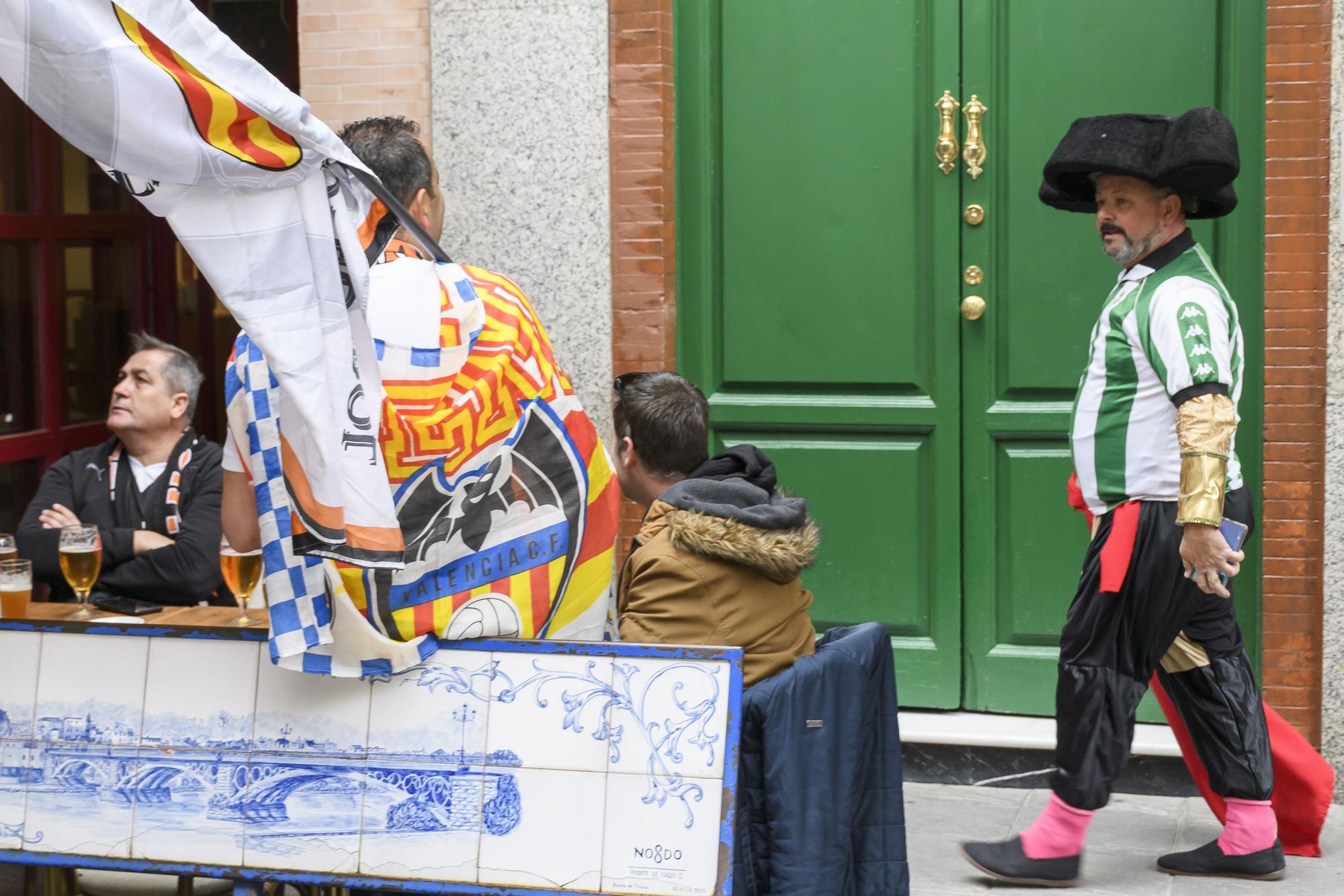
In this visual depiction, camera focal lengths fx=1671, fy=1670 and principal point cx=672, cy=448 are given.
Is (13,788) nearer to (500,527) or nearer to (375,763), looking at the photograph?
(375,763)

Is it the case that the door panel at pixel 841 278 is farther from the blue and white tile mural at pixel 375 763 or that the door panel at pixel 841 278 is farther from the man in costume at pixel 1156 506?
the blue and white tile mural at pixel 375 763

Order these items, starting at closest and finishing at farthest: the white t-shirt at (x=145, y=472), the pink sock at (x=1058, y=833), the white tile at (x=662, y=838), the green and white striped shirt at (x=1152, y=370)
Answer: the white tile at (x=662, y=838) → the green and white striped shirt at (x=1152, y=370) → the pink sock at (x=1058, y=833) → the white t-shirt at (x=145, y=472)

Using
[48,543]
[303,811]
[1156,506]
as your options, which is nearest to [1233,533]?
[1156,506]

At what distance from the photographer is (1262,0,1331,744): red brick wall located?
4941mm

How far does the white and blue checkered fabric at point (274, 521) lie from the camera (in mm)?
2865

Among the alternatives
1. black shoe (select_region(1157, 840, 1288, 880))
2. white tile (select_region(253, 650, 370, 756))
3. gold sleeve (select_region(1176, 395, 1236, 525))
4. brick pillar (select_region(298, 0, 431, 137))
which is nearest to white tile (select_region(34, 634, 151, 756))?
white tile (select_region(253, 650, 370, 756))

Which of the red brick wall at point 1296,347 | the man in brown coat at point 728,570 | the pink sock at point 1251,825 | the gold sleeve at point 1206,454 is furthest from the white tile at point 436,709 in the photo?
the red brick wall at point 1296,347

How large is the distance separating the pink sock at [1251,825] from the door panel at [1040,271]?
990 mm

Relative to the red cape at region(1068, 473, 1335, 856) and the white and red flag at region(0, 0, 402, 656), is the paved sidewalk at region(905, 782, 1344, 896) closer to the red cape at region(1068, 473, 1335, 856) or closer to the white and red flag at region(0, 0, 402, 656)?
the red cape at region(1068, 473, 1335, 856)

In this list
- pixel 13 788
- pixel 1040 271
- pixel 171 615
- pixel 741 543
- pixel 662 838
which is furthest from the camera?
pixel 1040 271

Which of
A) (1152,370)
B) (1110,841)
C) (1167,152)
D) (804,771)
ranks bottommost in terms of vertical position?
(1110,841)

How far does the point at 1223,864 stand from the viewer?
4.45 m

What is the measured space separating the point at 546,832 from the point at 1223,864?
236 centimetres

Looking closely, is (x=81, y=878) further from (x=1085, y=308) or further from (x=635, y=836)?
(x=1085, y=308)
